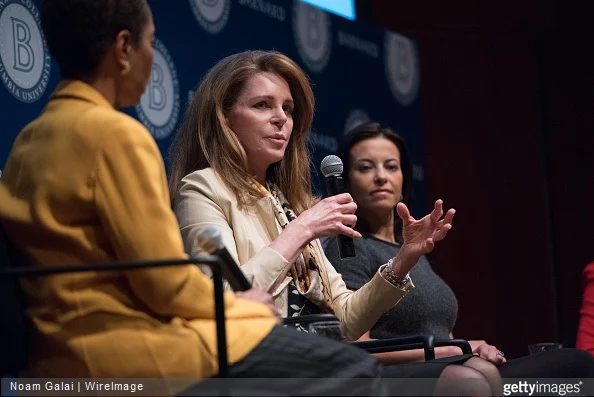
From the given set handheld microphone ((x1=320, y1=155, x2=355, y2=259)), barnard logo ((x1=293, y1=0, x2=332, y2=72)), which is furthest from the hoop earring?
barnard logo ((x1=293, y1=0, x2=332, y2=72))

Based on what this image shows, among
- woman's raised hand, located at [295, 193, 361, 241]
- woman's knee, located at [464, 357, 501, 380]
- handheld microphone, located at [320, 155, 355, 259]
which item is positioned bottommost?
woman's knee, located at [464, 357, 501, 380]

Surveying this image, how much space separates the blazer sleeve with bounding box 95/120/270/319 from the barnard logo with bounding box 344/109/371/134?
10.9 feet

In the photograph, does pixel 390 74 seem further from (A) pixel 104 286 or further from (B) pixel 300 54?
(A) pixel 104 286

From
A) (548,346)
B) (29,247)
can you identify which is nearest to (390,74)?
(548,346)

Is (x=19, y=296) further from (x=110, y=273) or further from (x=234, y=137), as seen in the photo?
(x=234, y=137)

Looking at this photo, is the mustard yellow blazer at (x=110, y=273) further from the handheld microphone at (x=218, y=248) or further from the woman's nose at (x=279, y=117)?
the woman's nose at (x=279, y=117)

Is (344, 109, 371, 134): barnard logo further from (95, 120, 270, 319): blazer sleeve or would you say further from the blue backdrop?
(95, 120, 270, 319): blazer sleeve

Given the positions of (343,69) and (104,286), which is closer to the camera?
(104,286)

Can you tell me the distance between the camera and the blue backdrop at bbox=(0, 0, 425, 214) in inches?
141

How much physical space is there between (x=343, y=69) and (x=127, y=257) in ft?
11.6

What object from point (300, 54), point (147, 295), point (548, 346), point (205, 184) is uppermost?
point (300, 54)

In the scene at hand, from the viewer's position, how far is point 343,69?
5477 mm

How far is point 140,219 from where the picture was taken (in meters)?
2.07

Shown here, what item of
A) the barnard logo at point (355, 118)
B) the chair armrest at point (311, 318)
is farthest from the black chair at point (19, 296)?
the barnard logo at point (355, 118)
